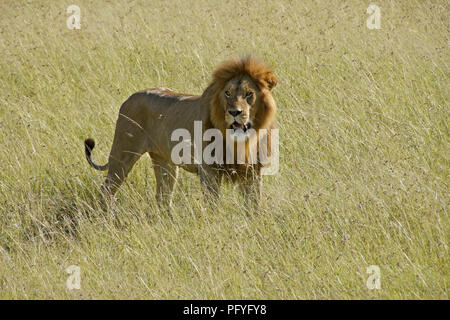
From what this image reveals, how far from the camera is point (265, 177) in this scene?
16.7 ft

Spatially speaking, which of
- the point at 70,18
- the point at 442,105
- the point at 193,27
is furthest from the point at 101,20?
the point at 442,105

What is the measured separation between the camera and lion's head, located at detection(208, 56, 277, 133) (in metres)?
4.33

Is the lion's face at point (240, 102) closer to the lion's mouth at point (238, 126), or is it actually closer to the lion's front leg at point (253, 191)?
the lion's mouth at point (238, 126)

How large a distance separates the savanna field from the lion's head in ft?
1.78

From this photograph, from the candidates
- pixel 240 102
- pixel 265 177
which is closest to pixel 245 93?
pixel 240 102

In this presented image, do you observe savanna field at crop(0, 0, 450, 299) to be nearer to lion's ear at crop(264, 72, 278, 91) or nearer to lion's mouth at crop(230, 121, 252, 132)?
lion's mouth at crop(230, 121, 252, 132)

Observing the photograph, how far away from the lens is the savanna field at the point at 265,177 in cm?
362

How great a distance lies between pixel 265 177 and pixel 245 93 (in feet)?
3.19
